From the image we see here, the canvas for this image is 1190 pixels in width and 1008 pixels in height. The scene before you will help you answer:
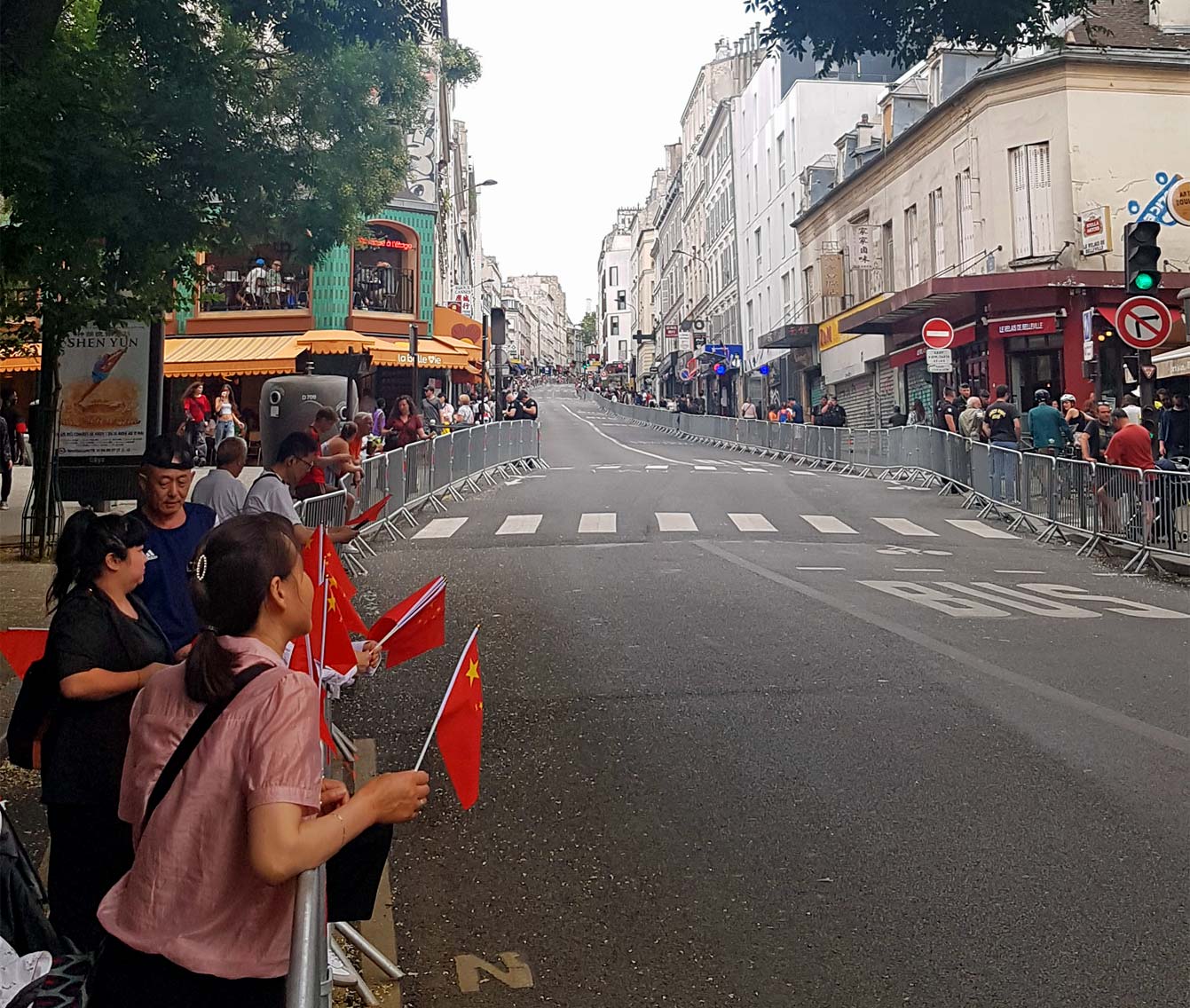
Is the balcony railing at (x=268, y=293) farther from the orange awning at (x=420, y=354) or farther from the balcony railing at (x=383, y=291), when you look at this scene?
the orange awning at (x=420, y=354)

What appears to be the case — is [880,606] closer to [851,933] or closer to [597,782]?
[597,782]

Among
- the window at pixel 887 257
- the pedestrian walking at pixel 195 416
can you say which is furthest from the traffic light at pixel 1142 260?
the window at pixel 887 257

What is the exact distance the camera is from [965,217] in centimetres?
3156

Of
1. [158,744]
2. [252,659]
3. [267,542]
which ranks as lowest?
[158,744]

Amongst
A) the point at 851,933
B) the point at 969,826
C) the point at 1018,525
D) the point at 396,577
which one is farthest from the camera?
the point at 1018,525

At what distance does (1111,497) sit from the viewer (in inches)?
591

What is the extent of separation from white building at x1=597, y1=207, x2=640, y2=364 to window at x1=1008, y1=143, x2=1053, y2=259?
116 meters

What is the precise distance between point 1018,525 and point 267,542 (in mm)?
16737

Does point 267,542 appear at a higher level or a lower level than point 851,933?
higher

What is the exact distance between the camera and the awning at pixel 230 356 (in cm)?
3100

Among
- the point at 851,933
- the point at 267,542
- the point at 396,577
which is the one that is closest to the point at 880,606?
the point at 396,577

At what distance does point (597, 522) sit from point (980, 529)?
5461 mm

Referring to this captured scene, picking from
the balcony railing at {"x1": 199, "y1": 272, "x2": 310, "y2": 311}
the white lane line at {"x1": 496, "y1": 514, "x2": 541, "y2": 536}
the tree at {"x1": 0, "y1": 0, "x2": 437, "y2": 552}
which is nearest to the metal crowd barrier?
the white lane line at {"x1": 496, "y1": 514, "x2": 541, "y2": 536}

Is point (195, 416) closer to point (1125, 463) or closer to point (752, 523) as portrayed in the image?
point (752, 523)
